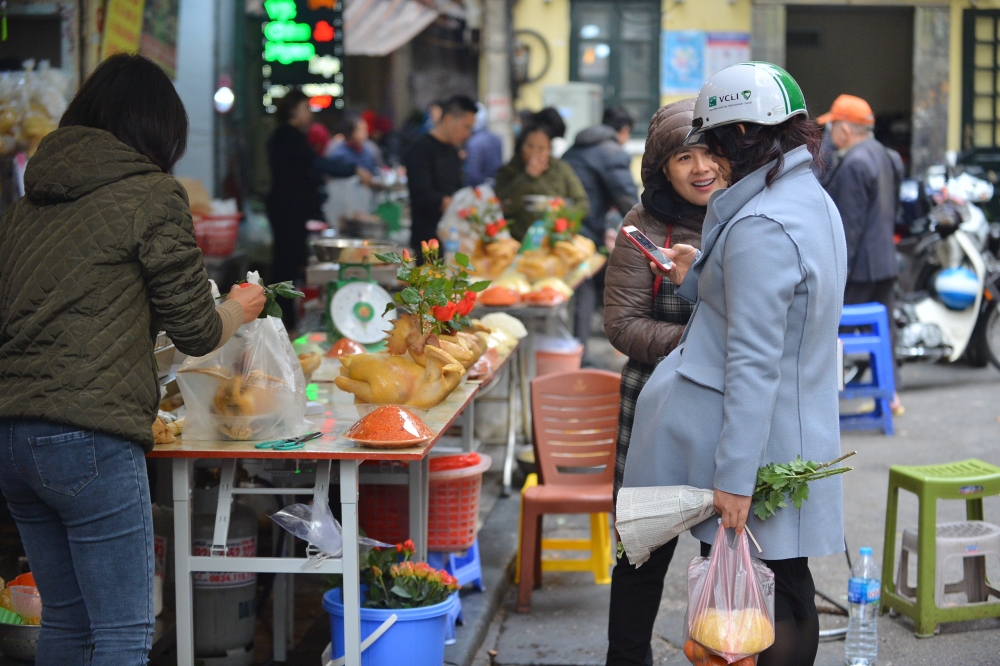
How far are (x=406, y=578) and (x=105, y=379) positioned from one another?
1401mm

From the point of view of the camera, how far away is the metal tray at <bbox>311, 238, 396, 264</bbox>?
5.45 metres

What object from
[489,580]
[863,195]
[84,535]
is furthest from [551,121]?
[84,535]

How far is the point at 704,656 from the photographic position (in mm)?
2896

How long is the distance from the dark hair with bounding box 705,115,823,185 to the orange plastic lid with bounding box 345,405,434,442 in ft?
3.99

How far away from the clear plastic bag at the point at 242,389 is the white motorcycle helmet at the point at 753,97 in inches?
60.3

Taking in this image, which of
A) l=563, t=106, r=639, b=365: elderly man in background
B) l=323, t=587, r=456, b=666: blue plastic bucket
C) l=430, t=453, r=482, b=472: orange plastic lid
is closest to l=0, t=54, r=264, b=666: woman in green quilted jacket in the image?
l=323, t=587, r=456, b=666: blue plastic bucket

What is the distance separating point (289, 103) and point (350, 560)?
625 cm

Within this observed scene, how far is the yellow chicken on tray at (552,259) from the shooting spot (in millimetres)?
7457

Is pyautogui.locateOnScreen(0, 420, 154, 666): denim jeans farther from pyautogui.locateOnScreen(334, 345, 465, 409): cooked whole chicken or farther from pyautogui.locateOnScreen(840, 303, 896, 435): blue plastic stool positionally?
pyautogui.locateOnScreen(840, 303, 896, 435): blue plastic stool

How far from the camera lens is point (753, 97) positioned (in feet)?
9.08

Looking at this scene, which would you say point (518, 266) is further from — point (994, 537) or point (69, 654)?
point (69, 654)

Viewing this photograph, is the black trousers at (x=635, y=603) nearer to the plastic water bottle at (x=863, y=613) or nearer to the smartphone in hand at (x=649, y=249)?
the smartphone in hand at (x=649, y=249)

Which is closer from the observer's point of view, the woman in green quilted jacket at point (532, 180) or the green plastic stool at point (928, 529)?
the green plastic stool at point (928, 529)

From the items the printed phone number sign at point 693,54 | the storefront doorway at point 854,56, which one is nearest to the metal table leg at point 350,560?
the printed phone number sign at point 693,54
